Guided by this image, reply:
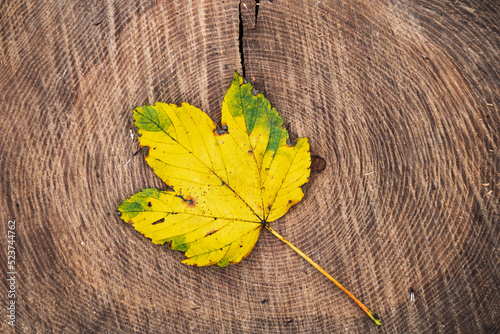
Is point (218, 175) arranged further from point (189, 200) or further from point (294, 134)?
point (294, 134)

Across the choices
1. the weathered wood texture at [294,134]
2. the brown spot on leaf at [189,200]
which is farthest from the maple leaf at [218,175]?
the weathered wood texture at [294,134]

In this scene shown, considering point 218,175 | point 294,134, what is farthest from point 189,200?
point 294,134

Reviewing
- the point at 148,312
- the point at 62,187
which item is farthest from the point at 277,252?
the point at 62,187

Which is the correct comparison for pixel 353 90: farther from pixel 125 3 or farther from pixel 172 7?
pixel 125 3

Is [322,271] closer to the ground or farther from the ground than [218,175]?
closer to the ground

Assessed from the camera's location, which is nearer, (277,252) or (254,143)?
(254,143)
